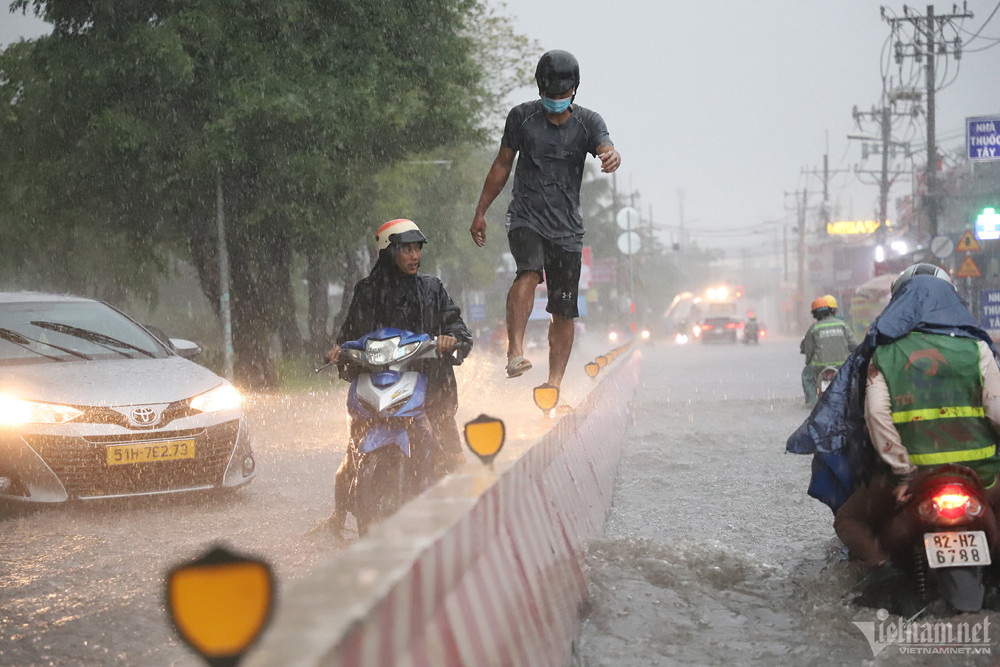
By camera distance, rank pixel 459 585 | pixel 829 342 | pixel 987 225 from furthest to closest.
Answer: pixel 987 225 < pixel 829 342 < pixel 459 585

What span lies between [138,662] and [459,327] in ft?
8.31

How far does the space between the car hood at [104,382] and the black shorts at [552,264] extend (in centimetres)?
244

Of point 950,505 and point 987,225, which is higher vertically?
point 987,225

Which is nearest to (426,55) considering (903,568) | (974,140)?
(974,140)

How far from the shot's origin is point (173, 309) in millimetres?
67875

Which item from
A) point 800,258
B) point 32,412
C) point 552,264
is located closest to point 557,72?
point 552,264

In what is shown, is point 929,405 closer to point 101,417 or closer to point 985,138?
point 101,417

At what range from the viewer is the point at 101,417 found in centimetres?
719

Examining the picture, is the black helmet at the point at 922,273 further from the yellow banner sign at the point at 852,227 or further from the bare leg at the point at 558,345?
the yellow banner sign at the point at 852,227

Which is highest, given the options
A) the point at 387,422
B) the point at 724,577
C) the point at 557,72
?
the point at 557,72

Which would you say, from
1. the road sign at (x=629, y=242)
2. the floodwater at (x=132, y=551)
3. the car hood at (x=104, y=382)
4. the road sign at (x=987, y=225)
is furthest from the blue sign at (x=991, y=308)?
the car hood at (x=104, y=382)

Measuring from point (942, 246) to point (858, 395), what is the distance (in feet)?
75.7

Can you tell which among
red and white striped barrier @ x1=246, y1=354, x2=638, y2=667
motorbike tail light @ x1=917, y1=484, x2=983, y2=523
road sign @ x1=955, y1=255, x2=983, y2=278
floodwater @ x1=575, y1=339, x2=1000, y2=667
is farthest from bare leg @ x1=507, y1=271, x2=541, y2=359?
road sign @ x1=955, y1=255, x2=983, y2=278

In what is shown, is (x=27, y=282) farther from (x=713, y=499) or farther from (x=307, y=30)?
(x=713, y=499)
